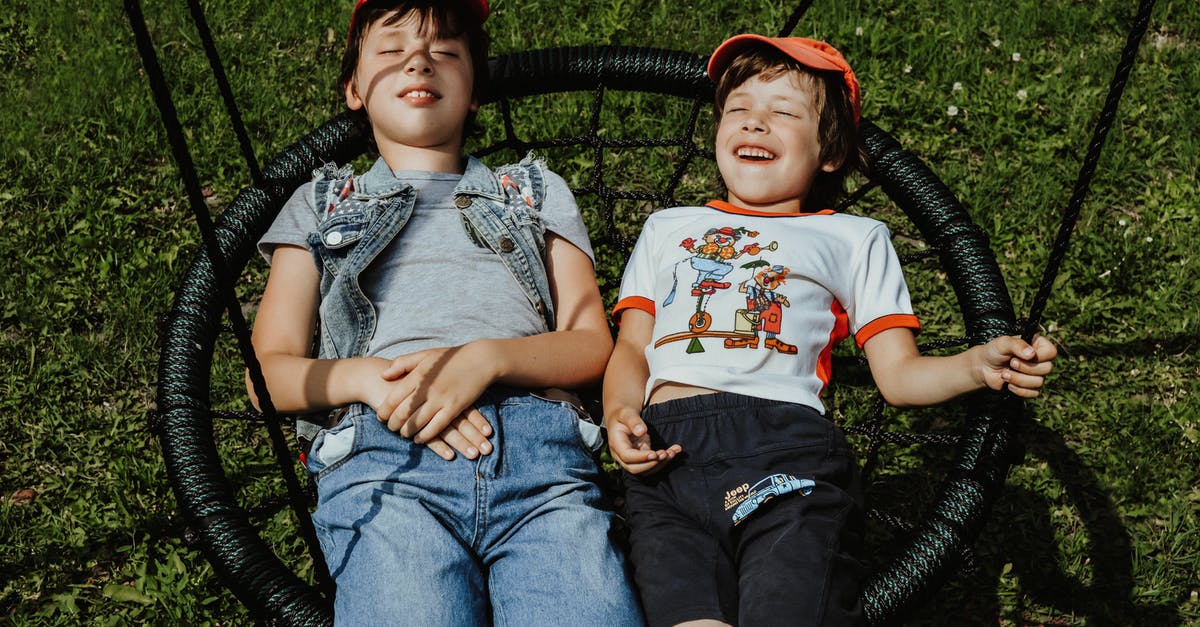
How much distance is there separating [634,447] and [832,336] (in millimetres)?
530

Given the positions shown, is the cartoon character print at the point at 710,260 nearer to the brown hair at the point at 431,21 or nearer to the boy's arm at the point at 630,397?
the boy's arm at the point at 630,397

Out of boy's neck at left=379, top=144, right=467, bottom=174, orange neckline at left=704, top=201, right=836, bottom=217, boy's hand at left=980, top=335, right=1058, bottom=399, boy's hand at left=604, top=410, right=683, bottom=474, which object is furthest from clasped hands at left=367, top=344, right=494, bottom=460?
boy's hand at left=980, top=335, right=1058, bottom=399

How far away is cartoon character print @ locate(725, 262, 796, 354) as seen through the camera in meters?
2.09

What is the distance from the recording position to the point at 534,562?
186 centimetres

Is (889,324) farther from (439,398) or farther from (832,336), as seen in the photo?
(439,398)

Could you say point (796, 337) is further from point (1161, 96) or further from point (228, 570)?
point (1161, 96)

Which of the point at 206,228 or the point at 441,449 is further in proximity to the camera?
the point at 441,449

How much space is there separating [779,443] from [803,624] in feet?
1.17

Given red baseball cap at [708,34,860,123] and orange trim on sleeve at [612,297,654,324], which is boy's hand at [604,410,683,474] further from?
red baseball cap at [708,34,860,123]

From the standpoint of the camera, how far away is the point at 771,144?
232 cm

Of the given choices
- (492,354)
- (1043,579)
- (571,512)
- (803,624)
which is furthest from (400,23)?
(1043,579)

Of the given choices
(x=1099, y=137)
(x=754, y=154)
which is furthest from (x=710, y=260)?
(x=1099, y=137)

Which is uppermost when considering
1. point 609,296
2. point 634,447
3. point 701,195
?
point 634,447

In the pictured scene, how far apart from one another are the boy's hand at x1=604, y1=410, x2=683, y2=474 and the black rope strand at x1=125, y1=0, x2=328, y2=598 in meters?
0.56
